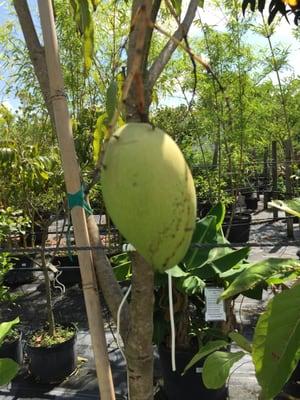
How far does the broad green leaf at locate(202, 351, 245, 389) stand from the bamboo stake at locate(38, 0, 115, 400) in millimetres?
573

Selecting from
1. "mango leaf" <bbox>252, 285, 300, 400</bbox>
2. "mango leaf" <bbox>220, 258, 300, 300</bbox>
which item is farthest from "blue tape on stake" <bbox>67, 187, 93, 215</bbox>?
"mango leaf" <bbox>220, 258, 300, 300</bbox>

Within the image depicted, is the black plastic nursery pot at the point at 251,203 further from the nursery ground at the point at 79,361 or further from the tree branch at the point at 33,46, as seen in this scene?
the tree branch at the point at 33,46

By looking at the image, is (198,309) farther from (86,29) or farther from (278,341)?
(86,29)

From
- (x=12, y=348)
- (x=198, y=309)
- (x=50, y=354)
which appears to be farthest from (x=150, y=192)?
(x=12, y=348)

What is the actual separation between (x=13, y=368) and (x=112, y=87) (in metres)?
0.89

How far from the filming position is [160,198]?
38 cm

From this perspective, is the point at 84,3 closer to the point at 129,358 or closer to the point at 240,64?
the point at 129,358

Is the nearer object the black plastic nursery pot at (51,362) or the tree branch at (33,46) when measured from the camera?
the tree branch at (33,46)

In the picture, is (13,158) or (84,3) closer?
(84,3)

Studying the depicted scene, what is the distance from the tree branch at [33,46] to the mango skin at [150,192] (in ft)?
1.28

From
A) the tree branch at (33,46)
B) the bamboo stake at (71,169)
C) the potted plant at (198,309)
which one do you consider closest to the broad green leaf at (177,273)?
the potted plant at (198,309)

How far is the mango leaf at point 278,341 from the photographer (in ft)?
2.81

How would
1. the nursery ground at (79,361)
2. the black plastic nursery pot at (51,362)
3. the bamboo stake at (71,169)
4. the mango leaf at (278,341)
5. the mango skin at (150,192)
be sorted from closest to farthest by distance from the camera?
the mango skin at (150,192)
the bamboo stake at (71,169)
the mango leaf at (278,341)
the nursery ground at (79,361)
the black plastic nursery pot at (51,362)

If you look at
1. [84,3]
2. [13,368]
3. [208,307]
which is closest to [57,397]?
[208,307]
